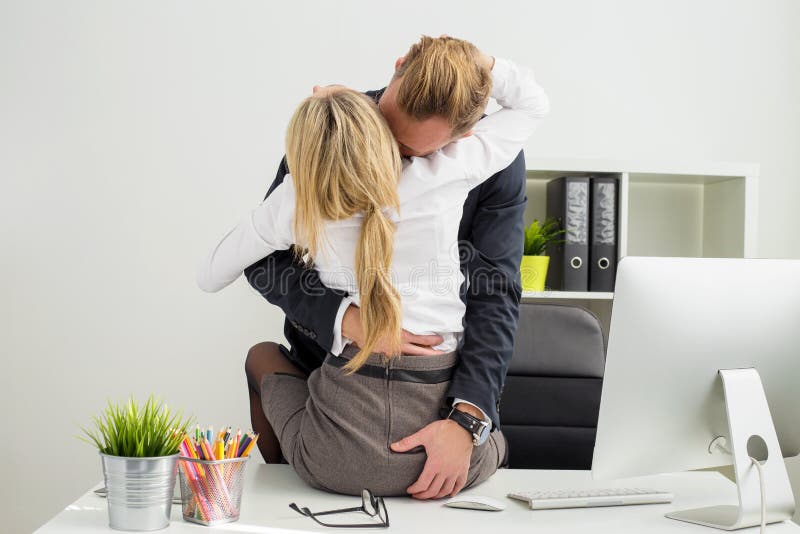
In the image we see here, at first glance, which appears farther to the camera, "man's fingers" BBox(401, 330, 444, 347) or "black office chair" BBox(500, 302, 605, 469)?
"black office chair" BBox(500, 302, 605, 469)

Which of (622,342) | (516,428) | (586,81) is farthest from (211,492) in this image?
(586,81)

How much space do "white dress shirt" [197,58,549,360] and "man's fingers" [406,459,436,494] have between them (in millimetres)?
216

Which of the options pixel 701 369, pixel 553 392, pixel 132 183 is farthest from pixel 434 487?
pixel 132 183

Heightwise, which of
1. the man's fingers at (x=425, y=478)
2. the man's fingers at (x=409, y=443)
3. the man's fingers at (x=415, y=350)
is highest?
the man's fingers at (x=415, y=350)

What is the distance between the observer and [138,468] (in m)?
1.05

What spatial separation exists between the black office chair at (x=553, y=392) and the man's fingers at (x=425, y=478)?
2.91 ft

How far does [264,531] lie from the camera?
1.09 meters

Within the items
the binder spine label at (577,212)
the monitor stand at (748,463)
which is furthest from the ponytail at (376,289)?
the binder spine label at (577,212)

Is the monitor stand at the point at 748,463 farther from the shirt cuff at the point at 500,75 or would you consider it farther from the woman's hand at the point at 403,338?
the shirt cuff at the point at 500,75

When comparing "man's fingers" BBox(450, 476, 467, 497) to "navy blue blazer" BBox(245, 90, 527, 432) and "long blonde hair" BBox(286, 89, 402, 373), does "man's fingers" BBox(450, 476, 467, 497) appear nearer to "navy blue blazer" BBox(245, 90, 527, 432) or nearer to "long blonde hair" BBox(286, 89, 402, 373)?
"navy blue blazer" BBox(245, 90, 527, 432)

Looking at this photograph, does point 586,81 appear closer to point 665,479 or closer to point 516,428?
point 516,428

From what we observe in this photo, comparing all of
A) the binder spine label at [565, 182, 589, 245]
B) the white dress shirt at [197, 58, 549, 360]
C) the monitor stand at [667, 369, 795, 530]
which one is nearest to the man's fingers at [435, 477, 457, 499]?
the white dress shirt at [197, 58, 549, 360]

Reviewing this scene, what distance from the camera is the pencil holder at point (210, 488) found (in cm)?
111

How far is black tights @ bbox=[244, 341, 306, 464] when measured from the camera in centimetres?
162
